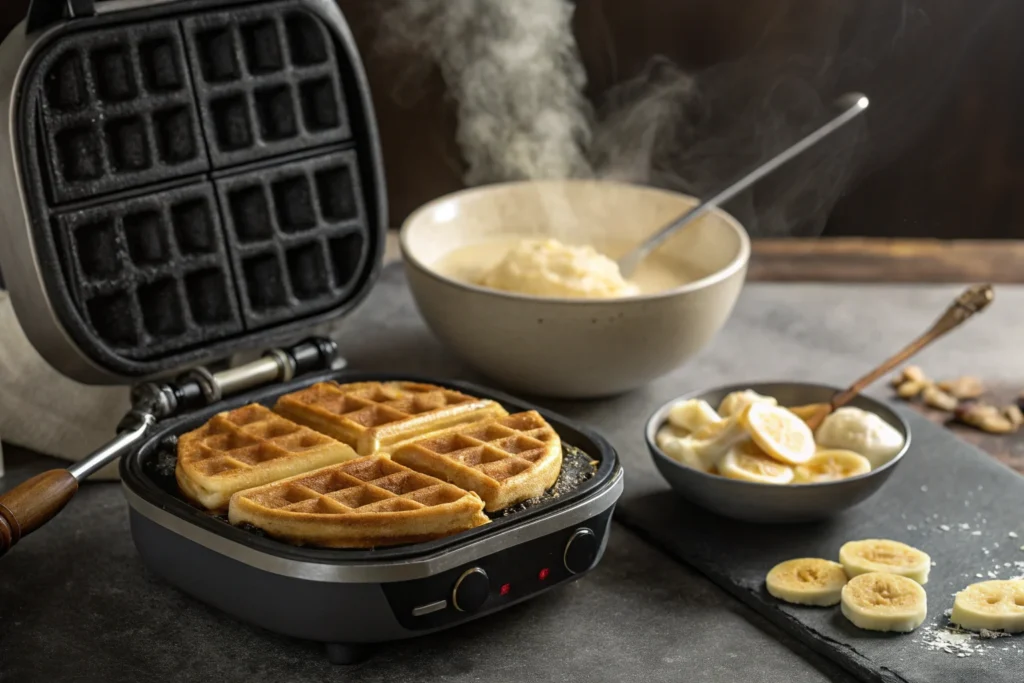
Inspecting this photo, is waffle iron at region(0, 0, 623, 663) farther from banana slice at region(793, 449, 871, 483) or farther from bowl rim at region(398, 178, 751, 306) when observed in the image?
banana slice at region(793, 449, 871, 483)

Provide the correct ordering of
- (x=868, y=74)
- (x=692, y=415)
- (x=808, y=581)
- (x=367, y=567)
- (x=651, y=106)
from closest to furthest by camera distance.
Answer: (x=367, y=567) → (x=808, y=581) → (x=692, y=415) → (x=651, y=106) → (x=868, y=74)

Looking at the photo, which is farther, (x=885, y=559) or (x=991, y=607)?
(x=885, y=559)

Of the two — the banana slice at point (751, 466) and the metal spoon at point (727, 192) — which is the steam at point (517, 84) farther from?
the banana slice at point (751, 466)

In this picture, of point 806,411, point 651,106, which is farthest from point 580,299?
point 651,106

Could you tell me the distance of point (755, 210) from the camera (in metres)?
3.64

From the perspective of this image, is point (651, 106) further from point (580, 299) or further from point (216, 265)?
point (216, 265)

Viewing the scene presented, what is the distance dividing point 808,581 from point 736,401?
1.25 ft

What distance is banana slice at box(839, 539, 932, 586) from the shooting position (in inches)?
66.2

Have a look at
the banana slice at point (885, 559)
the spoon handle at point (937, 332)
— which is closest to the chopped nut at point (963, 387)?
the spoon handle at point (937, 332)

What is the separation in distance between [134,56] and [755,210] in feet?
7.17

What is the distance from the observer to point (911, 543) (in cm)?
182

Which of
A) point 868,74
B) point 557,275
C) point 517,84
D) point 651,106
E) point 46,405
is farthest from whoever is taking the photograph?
point 868,74

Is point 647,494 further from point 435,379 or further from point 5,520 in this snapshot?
point 5,520

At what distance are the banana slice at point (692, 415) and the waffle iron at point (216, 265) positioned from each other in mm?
248
